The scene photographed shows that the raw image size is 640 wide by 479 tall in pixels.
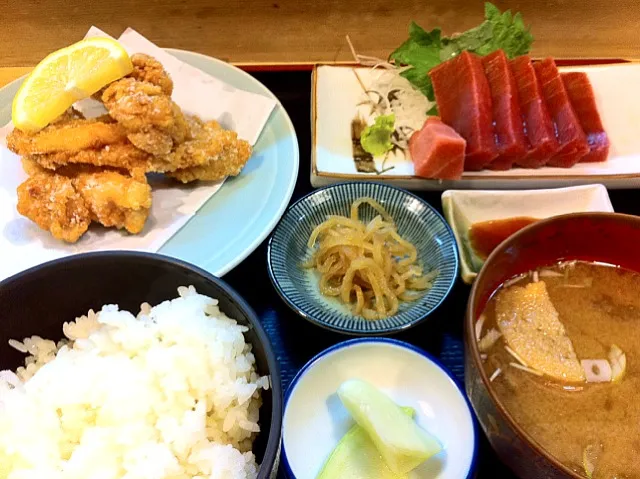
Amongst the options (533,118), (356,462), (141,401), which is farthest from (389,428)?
(533,118)

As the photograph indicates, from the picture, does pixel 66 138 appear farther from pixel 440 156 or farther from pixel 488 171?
pixel 488 171

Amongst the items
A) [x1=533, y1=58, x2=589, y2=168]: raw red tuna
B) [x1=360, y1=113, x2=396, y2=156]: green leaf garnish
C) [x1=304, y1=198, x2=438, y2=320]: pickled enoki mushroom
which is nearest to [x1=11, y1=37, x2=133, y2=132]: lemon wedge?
[x1=304, y1=198, x2=438, y2=320]: pickled enoki mushroom

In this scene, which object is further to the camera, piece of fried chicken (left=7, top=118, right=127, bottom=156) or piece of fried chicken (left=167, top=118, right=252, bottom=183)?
piece of fried chicken (left=167, top=118, right=252, bottom=183)

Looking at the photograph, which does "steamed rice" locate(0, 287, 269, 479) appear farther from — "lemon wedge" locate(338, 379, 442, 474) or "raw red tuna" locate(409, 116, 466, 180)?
"raw red tuna" locate(409, 116, 466, 180)

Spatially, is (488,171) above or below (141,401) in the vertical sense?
below

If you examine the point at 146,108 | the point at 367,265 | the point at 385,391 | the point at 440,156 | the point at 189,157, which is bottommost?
the point at 385,391

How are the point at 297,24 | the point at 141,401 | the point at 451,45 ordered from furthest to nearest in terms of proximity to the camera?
the point at 297,24, the point at 451,45, the point at 141,401

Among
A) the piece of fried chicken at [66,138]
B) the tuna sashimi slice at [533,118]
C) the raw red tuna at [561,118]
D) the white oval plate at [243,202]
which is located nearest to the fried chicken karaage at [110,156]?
the piece of fried chicken at [66,138]
